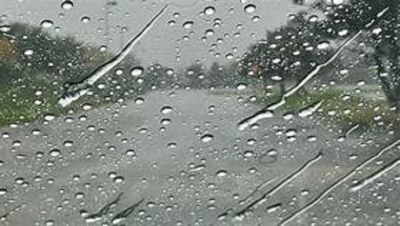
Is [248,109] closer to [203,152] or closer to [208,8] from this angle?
[203,152]

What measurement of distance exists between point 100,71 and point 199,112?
0.34 m

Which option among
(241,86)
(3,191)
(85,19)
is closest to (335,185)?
(241,86)

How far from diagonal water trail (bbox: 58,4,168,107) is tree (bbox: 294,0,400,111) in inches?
20.3

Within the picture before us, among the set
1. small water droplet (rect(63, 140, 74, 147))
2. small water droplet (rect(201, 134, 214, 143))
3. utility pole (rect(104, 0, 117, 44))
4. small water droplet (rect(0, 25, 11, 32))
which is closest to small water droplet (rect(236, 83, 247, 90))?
small water droplet (rect(201, 134, 214, 143))

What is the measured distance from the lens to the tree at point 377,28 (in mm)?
1922

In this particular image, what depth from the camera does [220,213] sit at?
6.90ft

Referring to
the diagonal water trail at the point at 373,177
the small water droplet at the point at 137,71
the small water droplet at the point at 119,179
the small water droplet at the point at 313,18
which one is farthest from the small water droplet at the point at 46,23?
the diagonal water trail at the point at 373,177

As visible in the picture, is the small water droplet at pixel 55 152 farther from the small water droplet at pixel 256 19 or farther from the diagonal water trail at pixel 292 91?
the small water droplet at pixel 256 19

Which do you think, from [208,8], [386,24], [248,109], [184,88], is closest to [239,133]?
[248,109]

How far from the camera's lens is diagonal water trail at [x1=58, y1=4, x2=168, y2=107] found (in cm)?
189

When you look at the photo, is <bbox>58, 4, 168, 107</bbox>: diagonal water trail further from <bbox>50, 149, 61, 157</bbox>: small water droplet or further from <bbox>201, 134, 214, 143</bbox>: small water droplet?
<bbox>201, 134, 214, 143</bbox>: small water droplet

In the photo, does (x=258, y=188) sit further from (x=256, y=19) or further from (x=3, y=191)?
(x=3, y=191)

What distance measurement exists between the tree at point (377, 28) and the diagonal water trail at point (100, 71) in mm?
516

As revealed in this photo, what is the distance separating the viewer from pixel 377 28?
6.46ft
